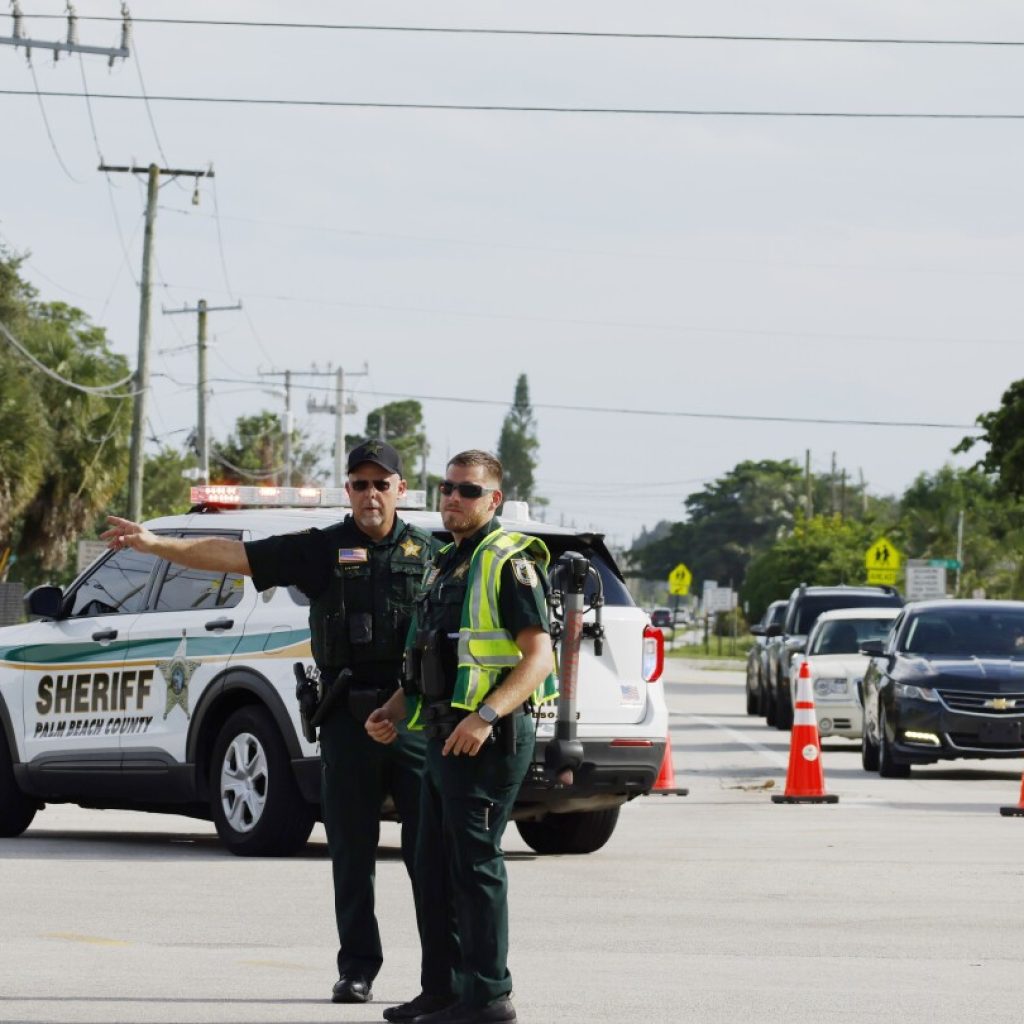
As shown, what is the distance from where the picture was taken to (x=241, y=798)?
13.4 meters

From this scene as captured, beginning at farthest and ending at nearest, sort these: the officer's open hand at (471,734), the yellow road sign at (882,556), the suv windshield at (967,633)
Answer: the yellow road sign at (882,556), the suv windshield at (967,633), the officer's open hand at (471,734)

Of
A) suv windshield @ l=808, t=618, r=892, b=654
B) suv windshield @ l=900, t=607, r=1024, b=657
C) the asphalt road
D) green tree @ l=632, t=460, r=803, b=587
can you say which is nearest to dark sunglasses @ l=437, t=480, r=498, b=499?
the asphalt road

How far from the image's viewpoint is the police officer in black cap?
8.80 m

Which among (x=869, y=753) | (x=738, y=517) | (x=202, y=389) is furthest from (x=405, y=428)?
(x=869, y=753)

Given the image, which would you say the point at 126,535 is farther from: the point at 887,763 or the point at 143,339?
the point at 143,339

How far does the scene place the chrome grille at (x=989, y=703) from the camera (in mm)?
21641

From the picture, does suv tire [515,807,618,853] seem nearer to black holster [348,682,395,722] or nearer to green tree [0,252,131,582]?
black holster [348,682,395,722]

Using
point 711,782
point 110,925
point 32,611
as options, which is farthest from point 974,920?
point 711,782

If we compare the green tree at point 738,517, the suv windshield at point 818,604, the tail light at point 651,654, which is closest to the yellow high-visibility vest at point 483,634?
the tail light at point 651,654

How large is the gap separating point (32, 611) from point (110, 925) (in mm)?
3651

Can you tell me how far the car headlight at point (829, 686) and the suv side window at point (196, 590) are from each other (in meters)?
14.7

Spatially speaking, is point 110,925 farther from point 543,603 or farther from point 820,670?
point 820,670

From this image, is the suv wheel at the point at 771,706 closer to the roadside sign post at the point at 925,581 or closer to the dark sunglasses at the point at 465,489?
the roadside sign post at the point at 925,581

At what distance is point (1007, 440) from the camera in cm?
4469
